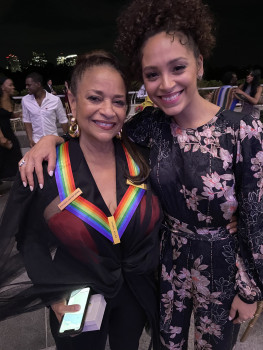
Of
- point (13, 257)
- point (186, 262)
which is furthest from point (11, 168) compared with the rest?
point (186, 262)

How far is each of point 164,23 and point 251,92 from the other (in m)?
4.08

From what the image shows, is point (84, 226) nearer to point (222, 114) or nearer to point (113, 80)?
point (113, 80)

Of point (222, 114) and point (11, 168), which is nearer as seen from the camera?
point (222, 114)

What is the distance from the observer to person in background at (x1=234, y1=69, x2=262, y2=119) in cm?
450

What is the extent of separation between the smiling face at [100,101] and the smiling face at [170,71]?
13 centimetres

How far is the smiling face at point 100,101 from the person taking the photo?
44.1 inches

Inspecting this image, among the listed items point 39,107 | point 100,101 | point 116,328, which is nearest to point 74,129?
point 100,101

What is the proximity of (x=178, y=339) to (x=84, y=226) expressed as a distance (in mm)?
744

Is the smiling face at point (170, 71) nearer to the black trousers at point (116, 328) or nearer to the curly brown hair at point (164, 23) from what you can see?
the curly brown hair at point (164, 23)

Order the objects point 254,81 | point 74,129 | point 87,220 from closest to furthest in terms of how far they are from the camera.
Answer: point 87,220 → point 74,129 → point 254,81

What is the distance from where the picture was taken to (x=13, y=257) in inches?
46.6

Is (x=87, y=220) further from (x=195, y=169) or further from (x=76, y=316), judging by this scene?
(x=195, y=169)

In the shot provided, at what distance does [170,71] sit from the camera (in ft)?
3.39

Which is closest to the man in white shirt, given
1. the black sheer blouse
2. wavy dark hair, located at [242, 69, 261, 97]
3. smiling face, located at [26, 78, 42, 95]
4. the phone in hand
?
smiling face, located at [26, 78, 42, 95]
